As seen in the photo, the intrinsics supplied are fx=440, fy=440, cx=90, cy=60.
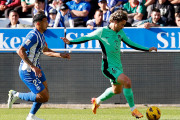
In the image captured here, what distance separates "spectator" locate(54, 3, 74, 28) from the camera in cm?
1391

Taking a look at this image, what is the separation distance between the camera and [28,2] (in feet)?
52.9

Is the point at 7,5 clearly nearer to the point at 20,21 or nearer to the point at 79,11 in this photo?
the point at 20,21

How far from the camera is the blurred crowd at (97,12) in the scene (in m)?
13.6

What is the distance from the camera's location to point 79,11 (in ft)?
47.7

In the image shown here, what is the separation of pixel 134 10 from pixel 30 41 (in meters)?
7.41

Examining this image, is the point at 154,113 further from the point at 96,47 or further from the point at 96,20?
the point at 96,20

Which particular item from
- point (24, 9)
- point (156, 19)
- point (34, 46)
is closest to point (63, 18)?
point (24, 9)

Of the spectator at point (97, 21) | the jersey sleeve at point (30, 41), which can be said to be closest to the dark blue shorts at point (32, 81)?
the jersey sleeve at point (30, 41)

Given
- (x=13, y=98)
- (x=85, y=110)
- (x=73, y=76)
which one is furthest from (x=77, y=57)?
(x=13, y=98)

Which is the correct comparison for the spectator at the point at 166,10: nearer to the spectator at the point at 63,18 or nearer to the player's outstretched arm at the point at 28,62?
the spectator at the point at 63,18

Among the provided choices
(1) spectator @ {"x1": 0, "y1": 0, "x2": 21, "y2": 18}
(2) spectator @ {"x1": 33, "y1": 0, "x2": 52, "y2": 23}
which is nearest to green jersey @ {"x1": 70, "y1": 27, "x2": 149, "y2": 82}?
(2) spectator @ {"x1": 33, "y1": 0, "x2": 52, "y2": 23}

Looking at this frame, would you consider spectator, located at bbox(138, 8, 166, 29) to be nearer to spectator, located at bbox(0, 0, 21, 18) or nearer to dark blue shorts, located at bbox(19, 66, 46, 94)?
spectator, located at bbox(0, 0, 21, 18)

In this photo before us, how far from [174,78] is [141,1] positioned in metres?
3.76

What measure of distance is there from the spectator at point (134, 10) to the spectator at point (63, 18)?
1912 millimetres
